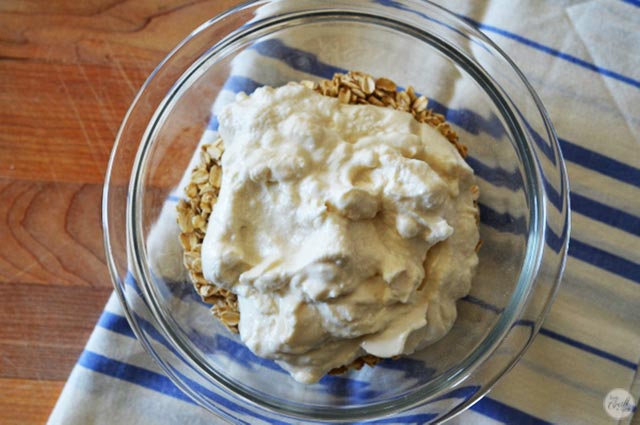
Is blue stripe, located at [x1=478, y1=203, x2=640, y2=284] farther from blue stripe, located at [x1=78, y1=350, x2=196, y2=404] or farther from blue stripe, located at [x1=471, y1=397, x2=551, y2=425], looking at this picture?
blue stripe, located at [x1=78, y1=350, x2=196, y2=404]

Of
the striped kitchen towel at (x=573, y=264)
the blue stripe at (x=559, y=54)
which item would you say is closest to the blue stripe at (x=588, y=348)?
the striped kitchen towel at (x=573, y=264)

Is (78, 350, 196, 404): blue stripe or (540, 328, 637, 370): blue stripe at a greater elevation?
(540, 328, 637, 370): blue stripe

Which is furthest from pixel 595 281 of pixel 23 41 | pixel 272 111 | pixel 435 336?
pixel 23 41

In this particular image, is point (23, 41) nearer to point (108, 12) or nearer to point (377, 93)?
point (108, 12)

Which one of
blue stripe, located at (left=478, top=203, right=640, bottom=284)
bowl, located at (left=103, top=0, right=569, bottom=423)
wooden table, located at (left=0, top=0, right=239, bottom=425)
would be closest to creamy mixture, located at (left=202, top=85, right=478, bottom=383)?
bowl, located at (left=103, top=0, right=569, bottom=423)

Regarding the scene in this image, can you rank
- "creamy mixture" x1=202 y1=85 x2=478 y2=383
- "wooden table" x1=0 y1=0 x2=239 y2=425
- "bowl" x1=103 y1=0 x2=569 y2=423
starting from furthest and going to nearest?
"wooden table" x1=0 y1=0 x2=239 y2=425 < "bowl" x1=103 y1=0 x2=569 y2=423 < "creamy mixture" x1=202 y1=85 x2=478 y2=383

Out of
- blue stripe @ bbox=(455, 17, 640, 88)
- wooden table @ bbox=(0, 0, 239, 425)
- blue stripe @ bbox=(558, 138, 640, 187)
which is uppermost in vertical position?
blue stripe @ bbox=(455, 17, 640, 88)
